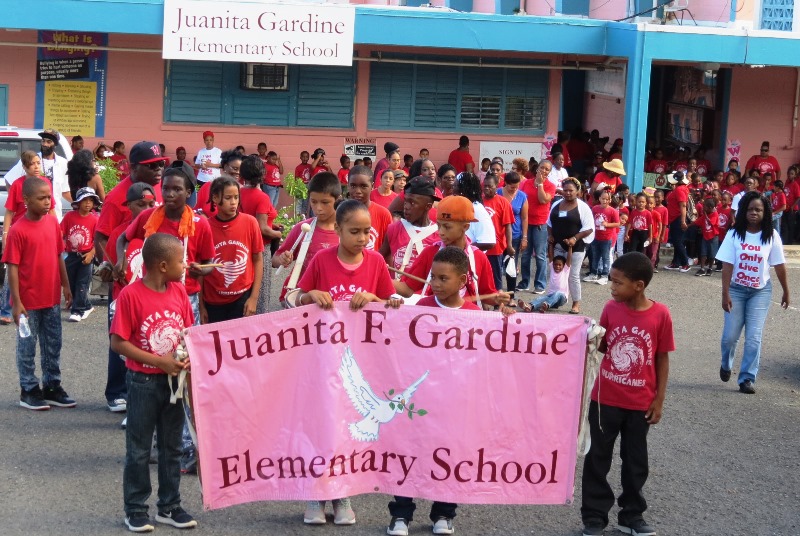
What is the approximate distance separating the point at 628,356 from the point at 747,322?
13.1 feet

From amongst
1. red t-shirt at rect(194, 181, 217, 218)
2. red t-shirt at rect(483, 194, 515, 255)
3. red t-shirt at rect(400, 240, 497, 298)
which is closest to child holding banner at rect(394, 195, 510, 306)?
red t-shirt at rect(400, 240, 497, 298)

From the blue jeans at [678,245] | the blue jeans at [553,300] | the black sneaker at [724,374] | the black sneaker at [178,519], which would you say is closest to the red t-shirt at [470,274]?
the black sneaker at [178,519]

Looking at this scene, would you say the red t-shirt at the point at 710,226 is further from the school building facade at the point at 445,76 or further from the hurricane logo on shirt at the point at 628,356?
the hurricane logo on shirt at the point at 628,356

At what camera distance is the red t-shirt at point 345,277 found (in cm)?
639

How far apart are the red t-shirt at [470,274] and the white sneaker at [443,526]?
1.30 meters

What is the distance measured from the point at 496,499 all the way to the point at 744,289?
4533mm

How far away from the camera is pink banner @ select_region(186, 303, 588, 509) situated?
6.20m

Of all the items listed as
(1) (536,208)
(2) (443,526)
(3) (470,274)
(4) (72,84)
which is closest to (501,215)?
(1) (536,208)

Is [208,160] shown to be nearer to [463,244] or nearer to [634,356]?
[463,244]

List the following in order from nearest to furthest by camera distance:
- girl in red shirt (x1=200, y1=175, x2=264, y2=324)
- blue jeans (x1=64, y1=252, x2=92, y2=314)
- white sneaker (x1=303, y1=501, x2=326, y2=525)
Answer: white sneaker (x1=303, y1=501, x2=326, y2=525)
girl in red shirt (x1=200, y1=175, x2=264, y2=324)
blue jeans (x1=64, y1=252, x2=92, y2=314)

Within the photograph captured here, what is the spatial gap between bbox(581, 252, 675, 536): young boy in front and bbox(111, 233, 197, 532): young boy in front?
7.23 ft

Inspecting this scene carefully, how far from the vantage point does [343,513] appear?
6371mm

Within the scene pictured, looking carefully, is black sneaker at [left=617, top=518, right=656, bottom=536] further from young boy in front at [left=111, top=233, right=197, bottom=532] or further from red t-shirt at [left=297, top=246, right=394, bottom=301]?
young boy in front at [left=111, top=233, right=197, bottom=532]

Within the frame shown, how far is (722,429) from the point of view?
348 inches
